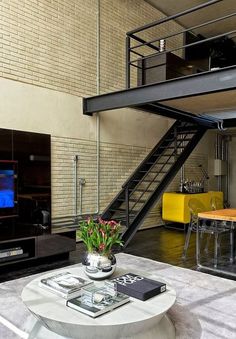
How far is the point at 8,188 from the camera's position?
199 inches

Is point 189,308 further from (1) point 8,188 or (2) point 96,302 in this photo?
(1) point 8,188

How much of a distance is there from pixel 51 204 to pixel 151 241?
219 cm

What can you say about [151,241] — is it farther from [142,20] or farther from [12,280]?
[142,20]

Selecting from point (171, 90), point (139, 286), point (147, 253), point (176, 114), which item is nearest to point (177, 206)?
point (176, 114)

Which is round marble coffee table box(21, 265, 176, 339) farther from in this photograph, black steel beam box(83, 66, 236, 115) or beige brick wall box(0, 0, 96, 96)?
beige brick wall box(0, 0, 96, 96)

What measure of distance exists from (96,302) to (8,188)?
10.7ft

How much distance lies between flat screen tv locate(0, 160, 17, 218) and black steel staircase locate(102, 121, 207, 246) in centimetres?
182

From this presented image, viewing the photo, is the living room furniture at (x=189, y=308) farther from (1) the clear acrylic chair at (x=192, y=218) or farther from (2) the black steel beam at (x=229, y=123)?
(2) the black steel beam at (x=229, y=123)

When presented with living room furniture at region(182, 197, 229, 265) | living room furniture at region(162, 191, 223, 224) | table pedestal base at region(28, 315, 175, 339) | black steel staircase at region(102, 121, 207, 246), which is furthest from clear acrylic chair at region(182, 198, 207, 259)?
table pedestal base at region(28, 315, 175, 339)

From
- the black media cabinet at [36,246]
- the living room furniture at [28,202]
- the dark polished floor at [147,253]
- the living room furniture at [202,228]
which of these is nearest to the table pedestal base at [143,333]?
the dark polished floor at [147,253]

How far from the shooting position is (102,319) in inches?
84.1

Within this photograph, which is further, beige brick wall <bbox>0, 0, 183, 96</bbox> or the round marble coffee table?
beige brick wall <bbox>0, 0, 183, 96</bbox>

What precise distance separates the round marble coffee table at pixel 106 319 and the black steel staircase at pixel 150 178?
133 inches

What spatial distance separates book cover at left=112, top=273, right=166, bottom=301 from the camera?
2.42 metres
